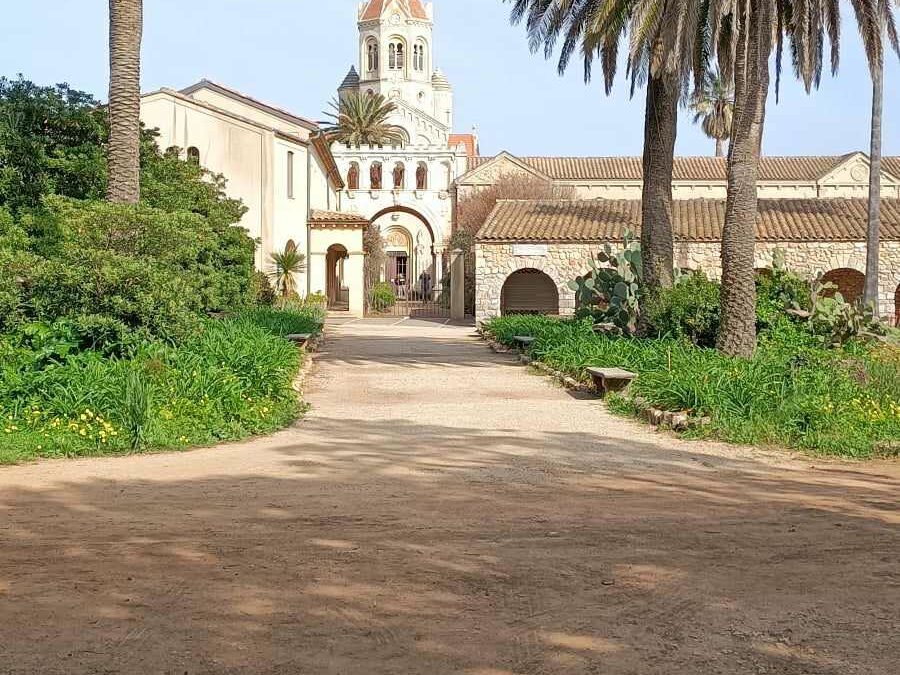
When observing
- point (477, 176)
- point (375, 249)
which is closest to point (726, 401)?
point (375, 249)

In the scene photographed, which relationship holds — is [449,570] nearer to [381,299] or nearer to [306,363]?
[306,363]

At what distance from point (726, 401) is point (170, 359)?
6004mm

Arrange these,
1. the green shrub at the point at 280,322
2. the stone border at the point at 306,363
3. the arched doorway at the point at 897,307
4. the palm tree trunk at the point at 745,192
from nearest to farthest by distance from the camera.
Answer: the stone border at the point at 306,363 < the palm tree trunk at the point at 745,192 < the green shrub at the point at 280,322 < the arched doorway at the point at 897,307

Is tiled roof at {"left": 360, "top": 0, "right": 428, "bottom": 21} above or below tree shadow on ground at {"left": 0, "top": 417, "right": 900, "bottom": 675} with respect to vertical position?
above

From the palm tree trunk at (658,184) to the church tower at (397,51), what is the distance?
73992 millimetres

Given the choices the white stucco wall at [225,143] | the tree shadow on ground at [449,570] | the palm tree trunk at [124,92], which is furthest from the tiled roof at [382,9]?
the tree shadow on ground at [449,570]

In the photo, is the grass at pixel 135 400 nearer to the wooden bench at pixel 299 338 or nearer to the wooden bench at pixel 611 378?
the wooden bench at pixel 611 378

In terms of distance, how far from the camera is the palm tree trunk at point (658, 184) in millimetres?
18812

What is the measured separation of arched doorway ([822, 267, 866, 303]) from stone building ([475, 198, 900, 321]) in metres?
0.03

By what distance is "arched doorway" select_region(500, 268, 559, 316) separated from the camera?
37031mm

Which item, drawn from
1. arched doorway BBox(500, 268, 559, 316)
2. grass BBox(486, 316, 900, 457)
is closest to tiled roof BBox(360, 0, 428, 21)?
arched doorway BBox(500, 268, 559, 316)

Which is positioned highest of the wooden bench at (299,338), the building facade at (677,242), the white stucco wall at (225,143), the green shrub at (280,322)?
the white stucco wall at (225,143)

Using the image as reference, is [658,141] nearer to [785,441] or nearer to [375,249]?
[785,441]

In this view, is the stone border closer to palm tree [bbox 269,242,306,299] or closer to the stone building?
the stone building
